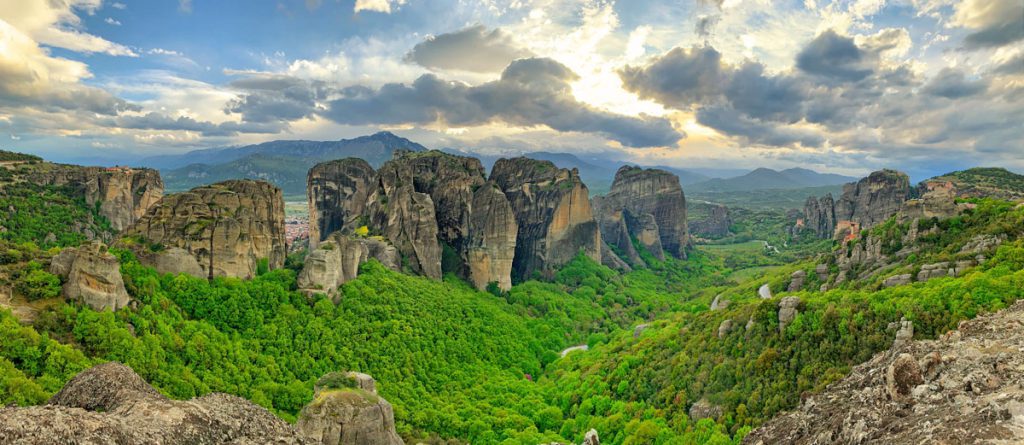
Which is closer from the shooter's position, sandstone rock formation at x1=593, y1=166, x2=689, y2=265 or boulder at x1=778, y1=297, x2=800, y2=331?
boulder at x1=778, y1=297, x2=800, y2=331

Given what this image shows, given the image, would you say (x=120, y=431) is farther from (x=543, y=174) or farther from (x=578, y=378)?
(x=543, y=174)

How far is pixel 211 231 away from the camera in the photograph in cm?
4538

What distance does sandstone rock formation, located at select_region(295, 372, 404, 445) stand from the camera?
26.8 meters

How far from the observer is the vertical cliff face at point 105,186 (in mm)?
85875

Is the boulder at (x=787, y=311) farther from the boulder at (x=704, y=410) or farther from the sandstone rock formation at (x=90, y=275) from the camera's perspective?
the sandstone rock formation at (x=90, y=275)

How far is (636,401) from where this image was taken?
44531 millimetres

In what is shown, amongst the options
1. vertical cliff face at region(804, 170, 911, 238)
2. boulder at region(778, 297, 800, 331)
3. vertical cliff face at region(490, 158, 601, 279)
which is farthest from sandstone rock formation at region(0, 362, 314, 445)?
vertical cliff face at region(804, 170, 911, 238)

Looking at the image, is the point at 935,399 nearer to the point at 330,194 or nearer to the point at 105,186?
the point at 330,194

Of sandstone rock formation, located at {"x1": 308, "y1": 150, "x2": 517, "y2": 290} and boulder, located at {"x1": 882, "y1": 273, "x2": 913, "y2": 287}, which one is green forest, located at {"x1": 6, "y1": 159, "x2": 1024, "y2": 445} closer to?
boulder, located at {"x1": 882, "y1": 273, "x2": 913, "y2": 287}

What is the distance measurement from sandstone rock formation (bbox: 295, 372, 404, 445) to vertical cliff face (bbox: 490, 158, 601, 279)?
69.9 m

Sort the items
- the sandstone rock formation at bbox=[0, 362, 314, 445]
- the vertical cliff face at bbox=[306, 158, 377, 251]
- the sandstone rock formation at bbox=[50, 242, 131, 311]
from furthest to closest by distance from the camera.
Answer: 1. the vertical cliff face at bbox=[306, 158, 377, 251]
2. the sandstone rock formation at bbox=[50, 242, 131, 311]
3. the sandstone rock formation at bbox=[0, 362, 314, 445]

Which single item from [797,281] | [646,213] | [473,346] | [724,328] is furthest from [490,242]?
[646,213]

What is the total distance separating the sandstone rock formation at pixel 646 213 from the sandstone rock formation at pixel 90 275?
110139 millimetres

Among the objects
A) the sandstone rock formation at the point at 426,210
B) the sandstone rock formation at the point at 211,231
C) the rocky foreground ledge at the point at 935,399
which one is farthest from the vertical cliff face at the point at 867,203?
the sandstone rock formation at the point at 211,231
